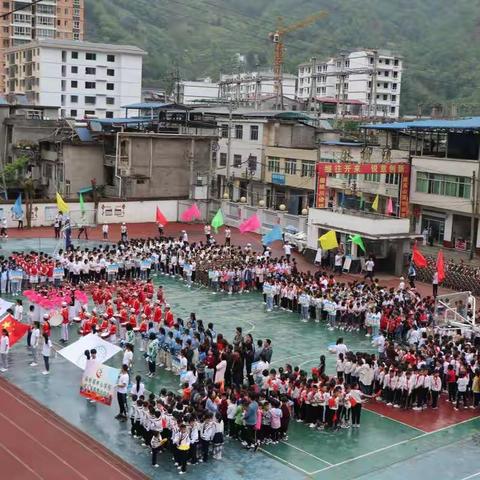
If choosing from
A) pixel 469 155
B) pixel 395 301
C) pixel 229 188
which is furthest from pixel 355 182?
pixel 395 301

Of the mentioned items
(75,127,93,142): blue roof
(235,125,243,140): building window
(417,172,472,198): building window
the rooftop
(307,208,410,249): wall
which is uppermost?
the rooftop

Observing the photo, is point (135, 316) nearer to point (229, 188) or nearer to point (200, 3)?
point (229, 188)

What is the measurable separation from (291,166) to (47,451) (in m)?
40.9

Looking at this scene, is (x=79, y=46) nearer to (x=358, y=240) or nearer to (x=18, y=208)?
(x=18, y=208)

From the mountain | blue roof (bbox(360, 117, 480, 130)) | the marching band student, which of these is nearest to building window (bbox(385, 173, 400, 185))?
blue roof (bbox(360, 117, 480, 130))

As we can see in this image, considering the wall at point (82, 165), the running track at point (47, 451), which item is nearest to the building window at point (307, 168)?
the wall at point (82, 165)

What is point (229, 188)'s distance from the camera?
57.9 m

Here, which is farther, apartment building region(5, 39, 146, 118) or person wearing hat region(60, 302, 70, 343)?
apartment building region(5, 39, 146, 118)

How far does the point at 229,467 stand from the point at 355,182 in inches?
1339

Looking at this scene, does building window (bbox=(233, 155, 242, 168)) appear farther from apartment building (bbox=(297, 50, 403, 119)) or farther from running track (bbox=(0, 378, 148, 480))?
apartment building (bbox=(297, 50, 403, 119))

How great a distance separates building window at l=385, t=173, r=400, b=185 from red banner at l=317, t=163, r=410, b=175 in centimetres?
84

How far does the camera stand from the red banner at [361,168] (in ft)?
122

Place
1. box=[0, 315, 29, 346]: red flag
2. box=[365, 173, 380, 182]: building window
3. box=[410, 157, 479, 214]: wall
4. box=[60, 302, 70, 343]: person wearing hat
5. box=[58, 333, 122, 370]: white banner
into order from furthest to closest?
box=[365, 173, 380, 182]: building window, box=[410, 157, 479, 214]: wall, box=[60, 302, 70, 343]: person wearing hat, box=[0, 315, 29, 346]: red flag, box=[58, 333, 122, 370]: white banner

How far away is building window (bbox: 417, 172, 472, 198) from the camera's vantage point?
39.8 m
